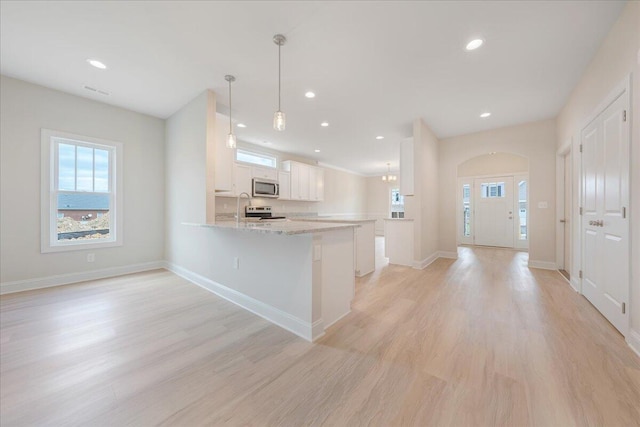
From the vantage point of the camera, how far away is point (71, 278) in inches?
139

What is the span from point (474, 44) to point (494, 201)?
5.71 m

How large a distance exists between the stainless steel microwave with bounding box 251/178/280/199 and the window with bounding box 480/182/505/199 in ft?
19.6

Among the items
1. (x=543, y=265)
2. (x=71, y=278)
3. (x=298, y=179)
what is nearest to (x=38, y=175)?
(x=71, y=278)

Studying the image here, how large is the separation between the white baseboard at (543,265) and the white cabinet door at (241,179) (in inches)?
232

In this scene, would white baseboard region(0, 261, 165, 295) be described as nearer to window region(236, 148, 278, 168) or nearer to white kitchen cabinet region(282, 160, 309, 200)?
window region(236, 148, 278, 168)

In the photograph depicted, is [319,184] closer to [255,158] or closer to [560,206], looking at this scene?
[255,158]

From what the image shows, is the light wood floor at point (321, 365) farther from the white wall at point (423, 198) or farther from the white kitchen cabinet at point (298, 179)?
the white kitchen cabinet at point (298, 179)

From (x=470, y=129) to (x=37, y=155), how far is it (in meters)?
7.39

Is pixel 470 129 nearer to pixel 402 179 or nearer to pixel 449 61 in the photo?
pixel 402 179

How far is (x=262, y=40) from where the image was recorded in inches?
92.7

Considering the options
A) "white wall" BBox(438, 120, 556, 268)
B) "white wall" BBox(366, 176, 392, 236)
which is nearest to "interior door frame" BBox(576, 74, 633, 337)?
"white wall" BBox(438, 120, 556, 268)

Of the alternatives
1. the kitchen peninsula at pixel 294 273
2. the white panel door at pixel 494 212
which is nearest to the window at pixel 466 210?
the white panel door at pixel 494 212

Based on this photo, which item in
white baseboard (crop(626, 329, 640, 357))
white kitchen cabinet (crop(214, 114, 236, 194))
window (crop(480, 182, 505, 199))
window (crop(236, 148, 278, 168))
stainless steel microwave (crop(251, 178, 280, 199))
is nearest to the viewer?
white baseboard (crop(626, 329, 640, 357))

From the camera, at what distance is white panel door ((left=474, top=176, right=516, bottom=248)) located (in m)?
6.53
